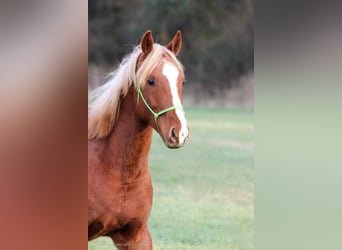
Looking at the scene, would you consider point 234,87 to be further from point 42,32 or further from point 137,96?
point 42,32

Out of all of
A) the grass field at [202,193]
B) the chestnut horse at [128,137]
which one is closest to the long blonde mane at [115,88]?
the chestnut horse at [128,137]

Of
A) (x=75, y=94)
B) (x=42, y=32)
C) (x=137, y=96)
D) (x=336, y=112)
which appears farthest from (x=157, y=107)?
(x=336, y=112)

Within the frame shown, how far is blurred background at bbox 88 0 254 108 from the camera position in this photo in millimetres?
3367

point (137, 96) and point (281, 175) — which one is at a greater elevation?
point (137, 96)

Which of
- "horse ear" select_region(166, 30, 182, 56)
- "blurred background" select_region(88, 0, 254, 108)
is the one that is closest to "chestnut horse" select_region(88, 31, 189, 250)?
"horse ear" select_region(166, 30, 182, 56)

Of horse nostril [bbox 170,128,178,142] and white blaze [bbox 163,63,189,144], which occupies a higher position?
white blaze [bbox 163,63,189,144]

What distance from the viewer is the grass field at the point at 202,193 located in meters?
3.41

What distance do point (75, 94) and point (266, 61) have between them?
101 cm

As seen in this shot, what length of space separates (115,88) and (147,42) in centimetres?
27

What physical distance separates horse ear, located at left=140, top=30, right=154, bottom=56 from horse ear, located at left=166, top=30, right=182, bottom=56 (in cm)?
11

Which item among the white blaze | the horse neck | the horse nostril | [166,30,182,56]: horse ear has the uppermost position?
[166,30,182,56]: horse ear

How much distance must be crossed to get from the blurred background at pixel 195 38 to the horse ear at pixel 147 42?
146 mm

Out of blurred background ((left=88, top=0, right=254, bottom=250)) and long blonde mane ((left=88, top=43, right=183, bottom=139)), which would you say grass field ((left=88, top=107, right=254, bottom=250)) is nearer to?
blurred background ((left=88, top=0, right=254, bottom=250))

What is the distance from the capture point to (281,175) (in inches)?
135
